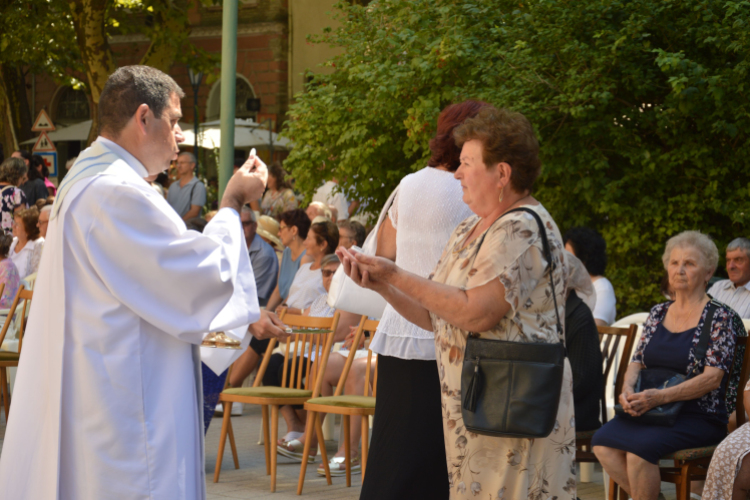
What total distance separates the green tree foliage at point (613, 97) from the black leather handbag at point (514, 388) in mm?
4576

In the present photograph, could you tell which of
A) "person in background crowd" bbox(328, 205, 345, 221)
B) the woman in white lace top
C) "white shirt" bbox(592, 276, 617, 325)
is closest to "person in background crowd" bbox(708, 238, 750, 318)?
"white shirt" bbox(592, 276, 617, 325)

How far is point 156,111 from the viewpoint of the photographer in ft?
9.53

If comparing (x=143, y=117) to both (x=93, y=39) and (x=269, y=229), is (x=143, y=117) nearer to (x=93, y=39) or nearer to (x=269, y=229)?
(x=269, y=229)

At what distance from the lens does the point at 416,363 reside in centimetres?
370

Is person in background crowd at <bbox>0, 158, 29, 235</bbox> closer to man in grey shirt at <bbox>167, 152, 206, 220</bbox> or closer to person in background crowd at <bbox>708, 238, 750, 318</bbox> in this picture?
man in grey shirt at <bbox>167, 152, 206, 220</bbox>

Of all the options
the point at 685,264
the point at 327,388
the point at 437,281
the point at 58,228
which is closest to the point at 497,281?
the point at 437,281

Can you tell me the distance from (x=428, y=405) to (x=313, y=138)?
19.8 feet

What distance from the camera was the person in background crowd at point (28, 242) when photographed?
9.80 meters

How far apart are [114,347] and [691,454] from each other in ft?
10.4

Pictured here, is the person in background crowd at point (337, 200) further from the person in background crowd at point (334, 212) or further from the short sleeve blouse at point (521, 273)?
the short sleeve blouse at point (521, 273)

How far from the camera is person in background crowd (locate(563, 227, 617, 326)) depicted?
663 cm

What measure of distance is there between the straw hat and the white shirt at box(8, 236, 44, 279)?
7.40ft

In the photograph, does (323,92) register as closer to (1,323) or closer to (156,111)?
(1,323)

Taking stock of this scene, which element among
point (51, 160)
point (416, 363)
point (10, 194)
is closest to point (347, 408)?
point (416, 363)
